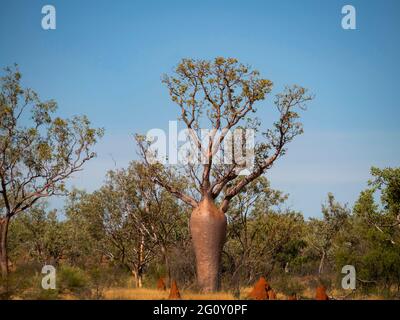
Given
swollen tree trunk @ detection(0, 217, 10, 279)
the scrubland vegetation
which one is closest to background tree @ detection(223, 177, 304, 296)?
the scrubland vegetation

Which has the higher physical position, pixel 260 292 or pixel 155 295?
pixel 260 292

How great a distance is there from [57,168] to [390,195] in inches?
428

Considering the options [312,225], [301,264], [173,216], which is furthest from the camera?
[312,225]

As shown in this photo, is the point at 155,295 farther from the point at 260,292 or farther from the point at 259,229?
the point at 259,229

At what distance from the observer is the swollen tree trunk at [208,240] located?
16047 mm

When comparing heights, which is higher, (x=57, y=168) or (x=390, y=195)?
(x=57, y=168)

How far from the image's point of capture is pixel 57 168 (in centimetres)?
1964

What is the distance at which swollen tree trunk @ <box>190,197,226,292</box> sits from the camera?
16047 mm

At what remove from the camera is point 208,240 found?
16078mm

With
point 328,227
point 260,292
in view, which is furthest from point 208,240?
point 328,227

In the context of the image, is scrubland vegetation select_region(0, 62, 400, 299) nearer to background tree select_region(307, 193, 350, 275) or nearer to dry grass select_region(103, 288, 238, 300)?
dry grass select_region(103, 288, 238, 300)
